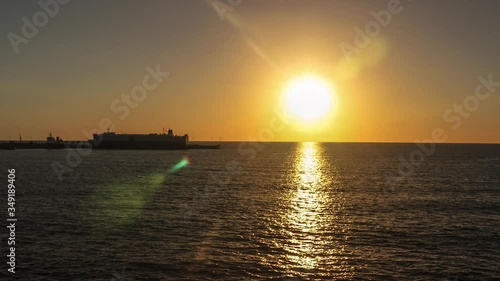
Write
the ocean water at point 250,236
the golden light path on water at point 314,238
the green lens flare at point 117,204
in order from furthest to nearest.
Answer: the green lens flare at point 117,204 → the golden light path on water at point 314,238 → the ocean water at point 250,236

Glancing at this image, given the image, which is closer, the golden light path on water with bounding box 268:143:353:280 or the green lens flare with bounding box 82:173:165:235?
the golden light path on water with bounding box 268:143:353:280

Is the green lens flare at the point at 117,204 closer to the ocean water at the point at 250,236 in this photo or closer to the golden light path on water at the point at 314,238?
the ocean water at the point at 250,236

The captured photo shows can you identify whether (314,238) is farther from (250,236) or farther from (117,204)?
(117,204)

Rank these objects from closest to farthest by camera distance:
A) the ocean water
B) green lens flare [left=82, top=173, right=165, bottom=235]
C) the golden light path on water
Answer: the ocean water → the golden light path on water → green lens flare [left=82, top=173, right=165, bottom=235]

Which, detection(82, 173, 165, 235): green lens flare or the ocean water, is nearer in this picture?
the ocean water

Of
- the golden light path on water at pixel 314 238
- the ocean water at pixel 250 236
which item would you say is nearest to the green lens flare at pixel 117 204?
the ocean water at pixel 250 236

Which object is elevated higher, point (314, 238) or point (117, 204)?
point (117, 204)

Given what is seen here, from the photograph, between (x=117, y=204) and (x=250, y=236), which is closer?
(x=250, y=236)

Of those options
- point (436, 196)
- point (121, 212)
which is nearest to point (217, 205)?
point (121, 212)

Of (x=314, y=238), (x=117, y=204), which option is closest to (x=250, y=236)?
(x=314, y=238)

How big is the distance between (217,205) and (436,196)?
37.3m

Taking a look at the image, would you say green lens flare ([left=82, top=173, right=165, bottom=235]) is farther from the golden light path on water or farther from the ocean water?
the golden light path on water

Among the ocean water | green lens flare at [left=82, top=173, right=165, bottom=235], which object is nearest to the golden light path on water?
the ocean water

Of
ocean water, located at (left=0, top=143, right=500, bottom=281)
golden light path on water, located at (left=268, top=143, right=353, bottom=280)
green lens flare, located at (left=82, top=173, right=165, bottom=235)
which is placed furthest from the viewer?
green lens flare, located at (left=82, top=173, right=165, bottom=235)
